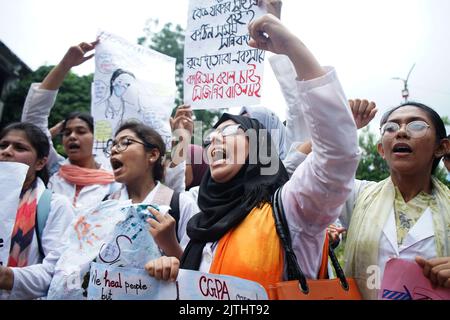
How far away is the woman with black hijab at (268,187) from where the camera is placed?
4.60 ft

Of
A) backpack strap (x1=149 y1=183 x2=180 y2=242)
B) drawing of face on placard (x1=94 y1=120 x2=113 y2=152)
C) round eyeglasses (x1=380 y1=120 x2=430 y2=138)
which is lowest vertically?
backpack strap (x1=149 y1=183 x2=180 y2=242)

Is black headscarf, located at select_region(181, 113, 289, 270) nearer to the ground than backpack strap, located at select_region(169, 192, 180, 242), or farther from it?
nearer to the ground

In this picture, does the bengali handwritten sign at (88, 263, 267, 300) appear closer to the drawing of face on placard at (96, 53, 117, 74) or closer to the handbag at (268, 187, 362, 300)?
the handbag at (268, 187, 362, 300)

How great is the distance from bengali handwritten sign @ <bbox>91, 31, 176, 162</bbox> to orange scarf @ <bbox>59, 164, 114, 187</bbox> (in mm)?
124

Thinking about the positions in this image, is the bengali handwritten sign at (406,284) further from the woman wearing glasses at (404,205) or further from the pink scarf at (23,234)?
the pink scarf at (23,234)

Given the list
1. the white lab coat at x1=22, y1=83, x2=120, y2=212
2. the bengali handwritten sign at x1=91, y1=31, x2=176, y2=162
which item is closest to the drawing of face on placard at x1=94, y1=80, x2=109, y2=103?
the bengali handwritten sign at x1=91, y1=31, x2=176, y2=162

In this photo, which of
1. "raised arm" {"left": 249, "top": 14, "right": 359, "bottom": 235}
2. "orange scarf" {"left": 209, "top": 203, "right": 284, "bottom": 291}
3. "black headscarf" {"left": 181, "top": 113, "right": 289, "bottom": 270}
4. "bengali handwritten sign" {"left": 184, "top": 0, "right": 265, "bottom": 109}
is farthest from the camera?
"bengali handwritten sign" {"left": 184, "top": 0, "right": 265, "bottom": 109}

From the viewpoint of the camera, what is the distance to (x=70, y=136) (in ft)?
11.5

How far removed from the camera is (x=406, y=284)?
163 cm

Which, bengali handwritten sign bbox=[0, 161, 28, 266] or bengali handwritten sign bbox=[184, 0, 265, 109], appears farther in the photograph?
bengali handwritten sign bbox=[184, 0, 265, 109]

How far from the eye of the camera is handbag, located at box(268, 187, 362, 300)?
1416 millimetres

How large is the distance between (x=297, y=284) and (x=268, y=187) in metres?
0.44
